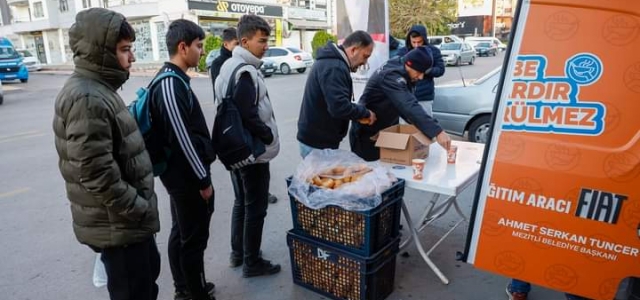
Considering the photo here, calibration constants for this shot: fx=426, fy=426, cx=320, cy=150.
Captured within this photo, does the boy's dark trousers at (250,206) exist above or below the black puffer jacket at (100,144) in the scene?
below

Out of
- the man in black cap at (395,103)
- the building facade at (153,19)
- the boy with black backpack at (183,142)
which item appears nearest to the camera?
the boy with black backpack at (183,142)

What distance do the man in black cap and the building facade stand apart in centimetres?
2402

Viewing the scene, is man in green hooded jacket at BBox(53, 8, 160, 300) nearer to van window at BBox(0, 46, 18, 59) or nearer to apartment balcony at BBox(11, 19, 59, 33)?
van window at BBox(0, 46, 18, 59)

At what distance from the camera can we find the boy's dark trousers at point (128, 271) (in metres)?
1.92

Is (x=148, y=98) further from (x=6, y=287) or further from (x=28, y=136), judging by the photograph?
(x=28, y=136)

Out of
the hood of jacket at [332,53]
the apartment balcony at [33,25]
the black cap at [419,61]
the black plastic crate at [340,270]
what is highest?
the apartment balcony at [33,25]

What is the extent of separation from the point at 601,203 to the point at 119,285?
2.17 meters

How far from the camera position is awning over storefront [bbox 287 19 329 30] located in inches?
1325

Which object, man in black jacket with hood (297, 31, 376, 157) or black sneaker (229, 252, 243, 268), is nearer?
man in black jacket with hood (297, 31, 376, 157)

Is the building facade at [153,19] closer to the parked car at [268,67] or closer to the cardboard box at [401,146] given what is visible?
the parked car at [268,67]

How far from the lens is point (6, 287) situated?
10.3 feet

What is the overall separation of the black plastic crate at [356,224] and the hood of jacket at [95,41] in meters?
1.38

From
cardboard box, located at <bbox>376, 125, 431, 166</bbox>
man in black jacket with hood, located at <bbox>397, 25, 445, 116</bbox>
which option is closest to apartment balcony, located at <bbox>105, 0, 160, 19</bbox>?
man in black jacket with hood, located at <bbox>397, 25, 445, 116</bbox>

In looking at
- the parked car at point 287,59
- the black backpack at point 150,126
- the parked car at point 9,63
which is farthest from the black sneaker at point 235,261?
the parked car at point 9,63
